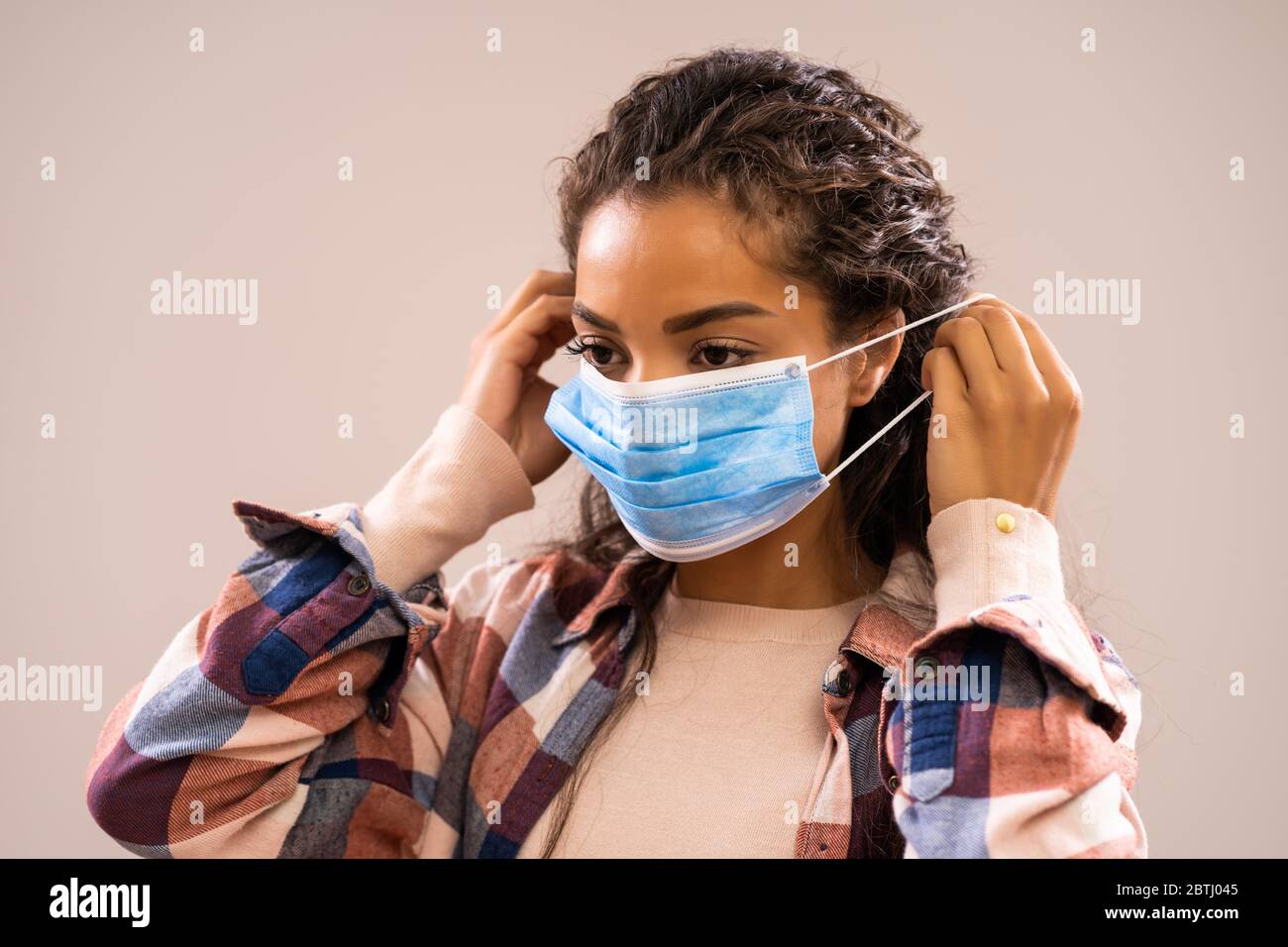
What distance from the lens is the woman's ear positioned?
1640mm

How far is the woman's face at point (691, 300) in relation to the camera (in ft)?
4.94

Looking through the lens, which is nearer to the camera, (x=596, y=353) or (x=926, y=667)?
(x=926, y=667)

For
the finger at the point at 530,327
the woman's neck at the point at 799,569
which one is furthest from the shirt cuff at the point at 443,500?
the woman's neck at the point at 799,569

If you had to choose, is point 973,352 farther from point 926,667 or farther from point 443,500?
point 443,500

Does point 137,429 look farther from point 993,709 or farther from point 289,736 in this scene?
point 993,709

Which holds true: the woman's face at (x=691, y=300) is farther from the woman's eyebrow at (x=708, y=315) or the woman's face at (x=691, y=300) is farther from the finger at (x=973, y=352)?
the finger at (x=973, y=352)

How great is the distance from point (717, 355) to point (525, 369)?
46 centimetres

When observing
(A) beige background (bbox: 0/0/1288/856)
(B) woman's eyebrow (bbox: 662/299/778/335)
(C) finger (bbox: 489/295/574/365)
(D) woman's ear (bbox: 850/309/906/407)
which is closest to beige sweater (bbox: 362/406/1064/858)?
(C) finger (bbox: 489/295/574/365)

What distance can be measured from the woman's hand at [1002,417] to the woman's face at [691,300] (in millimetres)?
149

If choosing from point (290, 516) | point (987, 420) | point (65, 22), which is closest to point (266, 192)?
point (65, 22)

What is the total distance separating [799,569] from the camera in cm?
170

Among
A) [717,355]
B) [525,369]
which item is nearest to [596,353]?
[717,355]

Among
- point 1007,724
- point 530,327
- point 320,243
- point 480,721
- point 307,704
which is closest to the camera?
point 1007,724

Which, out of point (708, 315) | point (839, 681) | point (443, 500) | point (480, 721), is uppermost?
point (708, 315)
